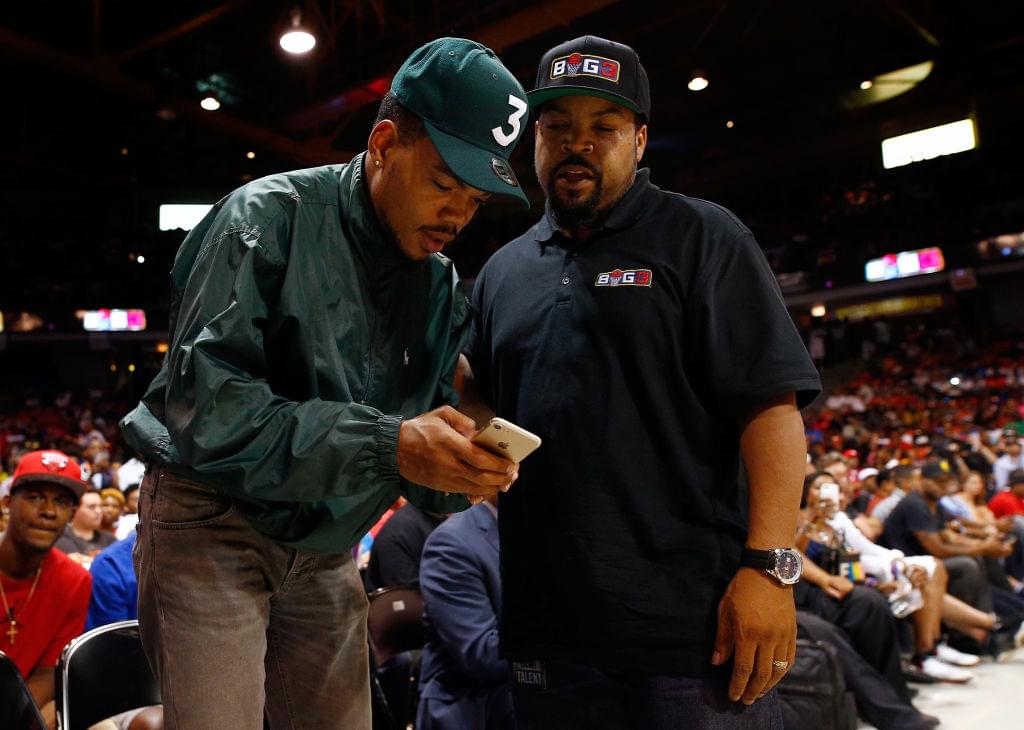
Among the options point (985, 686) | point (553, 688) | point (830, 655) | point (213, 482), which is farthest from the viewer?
point (985, 686)

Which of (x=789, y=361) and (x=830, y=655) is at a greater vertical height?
(x=789, y=361)

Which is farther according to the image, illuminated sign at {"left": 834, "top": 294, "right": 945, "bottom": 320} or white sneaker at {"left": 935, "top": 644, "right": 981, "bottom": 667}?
illuminated sign at {"left": 834, "top": 294, "right": 945, "bottom": 320}

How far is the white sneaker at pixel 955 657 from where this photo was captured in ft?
18.8

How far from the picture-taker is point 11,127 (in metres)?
18.2

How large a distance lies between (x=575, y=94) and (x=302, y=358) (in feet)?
2.81

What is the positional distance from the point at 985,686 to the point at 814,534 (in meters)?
1.36

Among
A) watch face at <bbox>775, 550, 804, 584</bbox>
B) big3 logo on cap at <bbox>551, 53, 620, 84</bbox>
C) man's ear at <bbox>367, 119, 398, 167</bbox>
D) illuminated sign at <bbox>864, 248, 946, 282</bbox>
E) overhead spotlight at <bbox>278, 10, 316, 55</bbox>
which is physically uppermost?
overhead spotlight at <bbox>278, 10, 316, 55</bbox>

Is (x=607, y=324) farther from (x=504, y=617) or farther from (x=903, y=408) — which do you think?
(x=903, y=408)

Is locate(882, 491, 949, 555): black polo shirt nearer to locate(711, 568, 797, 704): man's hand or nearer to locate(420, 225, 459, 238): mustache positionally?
locate(711, 568, 797, 704): man's hand

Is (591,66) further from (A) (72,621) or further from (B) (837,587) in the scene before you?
(B) (837,587)

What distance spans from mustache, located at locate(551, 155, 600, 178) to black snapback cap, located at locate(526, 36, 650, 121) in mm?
137

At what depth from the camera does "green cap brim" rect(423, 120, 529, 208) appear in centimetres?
157

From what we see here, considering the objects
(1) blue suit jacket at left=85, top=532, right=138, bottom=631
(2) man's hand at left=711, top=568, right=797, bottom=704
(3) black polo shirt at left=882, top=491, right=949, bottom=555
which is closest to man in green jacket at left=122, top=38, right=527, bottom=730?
(2) man's hand at left=711, top=568, right=797, bottom=704

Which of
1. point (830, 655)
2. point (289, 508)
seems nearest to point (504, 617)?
point (289, 508)
